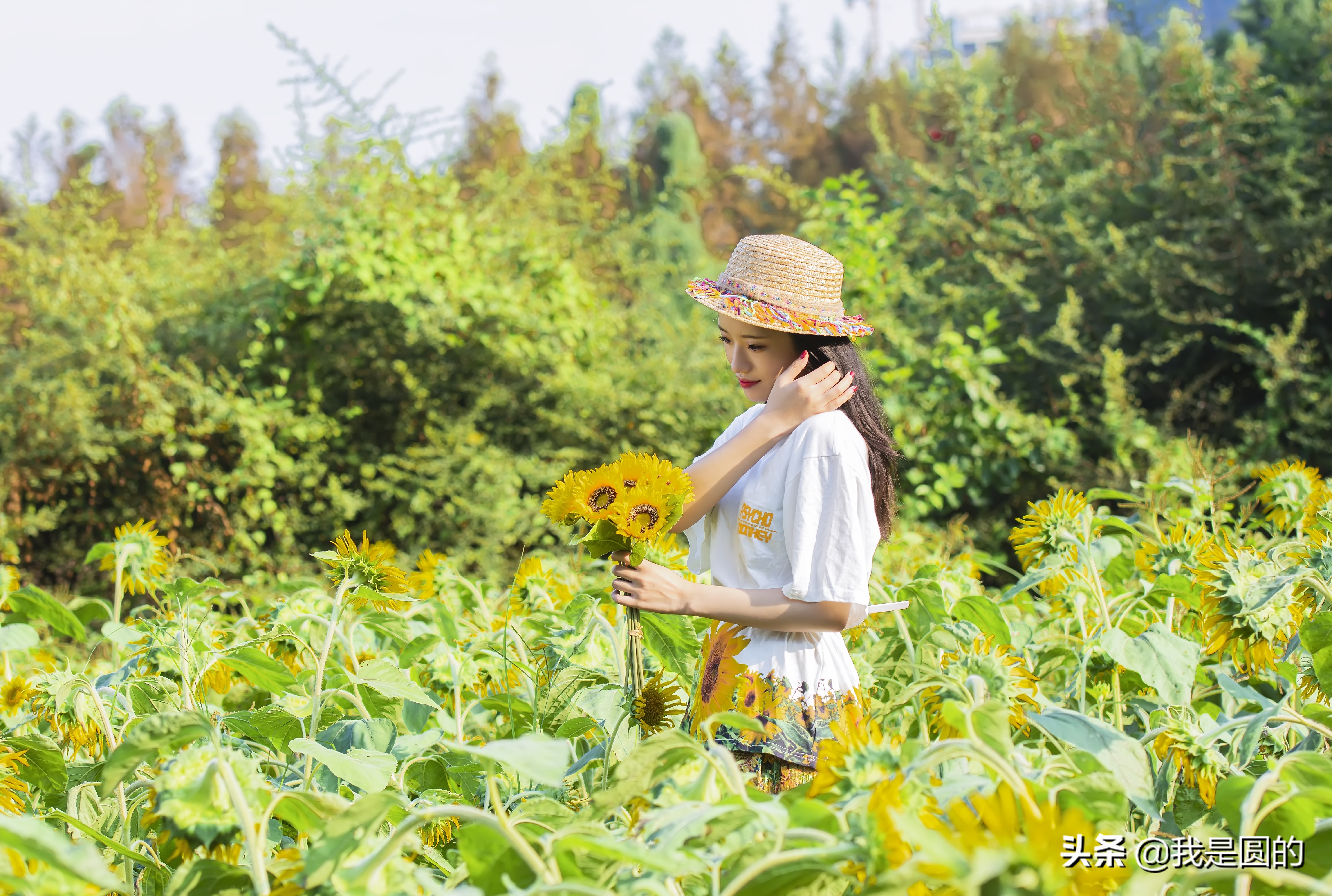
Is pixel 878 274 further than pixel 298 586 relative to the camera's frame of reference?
Yes

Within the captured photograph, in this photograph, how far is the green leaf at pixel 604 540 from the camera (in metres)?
1.27

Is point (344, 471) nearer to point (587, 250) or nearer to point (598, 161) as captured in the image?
point (587, 250)

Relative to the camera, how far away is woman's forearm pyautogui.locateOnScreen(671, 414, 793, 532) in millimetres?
1463

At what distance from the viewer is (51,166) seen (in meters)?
14.2

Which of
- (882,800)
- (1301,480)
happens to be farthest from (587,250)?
(882,800)

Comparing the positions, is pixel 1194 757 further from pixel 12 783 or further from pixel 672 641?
pixel 12 783

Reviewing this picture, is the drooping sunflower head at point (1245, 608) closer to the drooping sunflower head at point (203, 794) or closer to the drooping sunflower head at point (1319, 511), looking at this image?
the drooping sunflower head at point (1319, 511)

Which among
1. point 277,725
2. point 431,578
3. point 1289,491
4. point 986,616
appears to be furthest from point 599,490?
point 1289,491

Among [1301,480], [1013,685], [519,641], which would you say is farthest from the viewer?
[1301,480]

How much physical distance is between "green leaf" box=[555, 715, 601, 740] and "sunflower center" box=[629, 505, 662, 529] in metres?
0.37

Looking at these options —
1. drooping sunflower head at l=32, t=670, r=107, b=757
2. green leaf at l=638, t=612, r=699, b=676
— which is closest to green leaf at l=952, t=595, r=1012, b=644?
green leaf at l=638, t=612, r=699, b=676

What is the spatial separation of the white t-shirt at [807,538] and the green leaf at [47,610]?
1.18m

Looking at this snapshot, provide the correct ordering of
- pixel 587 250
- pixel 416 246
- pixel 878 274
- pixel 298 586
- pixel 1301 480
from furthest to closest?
pixel 587 250, pixel 878 274, pixel 416 246, pixel 298 586, pixel 1301 480

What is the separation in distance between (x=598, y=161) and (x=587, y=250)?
3.44 meters
